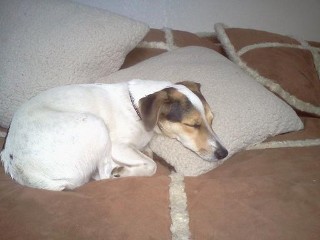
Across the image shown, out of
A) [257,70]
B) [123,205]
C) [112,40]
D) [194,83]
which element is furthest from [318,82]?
[123,205]

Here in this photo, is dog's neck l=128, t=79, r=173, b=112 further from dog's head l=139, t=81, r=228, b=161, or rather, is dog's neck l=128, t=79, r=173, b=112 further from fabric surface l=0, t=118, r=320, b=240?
fabric surface l=0, t=118, r=320, b=240

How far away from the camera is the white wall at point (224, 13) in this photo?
2.57 m

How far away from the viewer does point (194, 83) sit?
1.74 metres

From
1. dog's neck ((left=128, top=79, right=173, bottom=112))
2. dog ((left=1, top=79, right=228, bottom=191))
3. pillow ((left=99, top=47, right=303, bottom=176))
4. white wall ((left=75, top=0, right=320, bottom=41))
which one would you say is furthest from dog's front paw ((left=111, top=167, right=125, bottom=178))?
white wall ((left=75, top=0, right=320, bottom=41))

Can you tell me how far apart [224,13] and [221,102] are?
47.2 inches

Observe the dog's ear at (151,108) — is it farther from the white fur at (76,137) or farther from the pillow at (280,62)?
the pillow at (280,62)

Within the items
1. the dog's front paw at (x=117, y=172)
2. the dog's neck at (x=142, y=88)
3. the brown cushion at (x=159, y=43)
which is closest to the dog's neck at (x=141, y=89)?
the dog's neck at (x=142, y=88)

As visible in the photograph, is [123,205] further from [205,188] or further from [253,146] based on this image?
[253,146]

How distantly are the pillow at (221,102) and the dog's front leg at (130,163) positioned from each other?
0.31 ft

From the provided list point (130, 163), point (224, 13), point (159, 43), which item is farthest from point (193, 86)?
point (224, 13)

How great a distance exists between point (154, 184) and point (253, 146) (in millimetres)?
692

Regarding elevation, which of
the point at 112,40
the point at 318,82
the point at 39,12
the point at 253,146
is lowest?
the point at 253,146

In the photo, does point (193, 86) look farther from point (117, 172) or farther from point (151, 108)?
point (117, 172)

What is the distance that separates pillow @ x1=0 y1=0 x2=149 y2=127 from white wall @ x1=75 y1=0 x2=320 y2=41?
2.24ft
